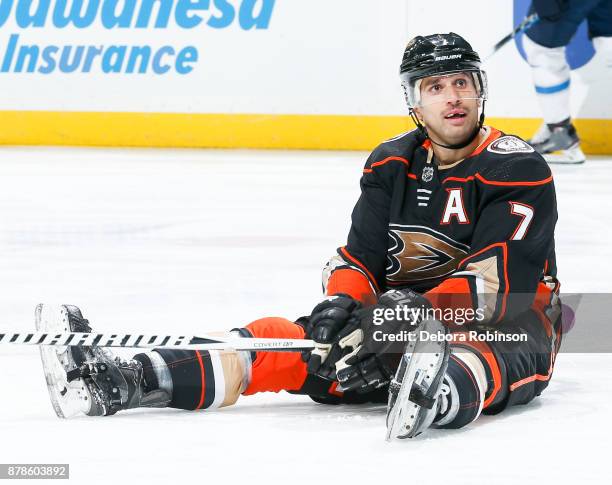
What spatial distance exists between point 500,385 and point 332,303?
1.10ft

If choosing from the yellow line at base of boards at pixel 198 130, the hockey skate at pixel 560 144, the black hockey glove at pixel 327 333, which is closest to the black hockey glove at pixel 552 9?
the hockey skate at pixel 560 144

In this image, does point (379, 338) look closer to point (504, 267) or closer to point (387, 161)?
point (504, 267)

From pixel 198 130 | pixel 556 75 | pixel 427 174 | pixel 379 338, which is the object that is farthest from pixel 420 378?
Result: pixel 198 130

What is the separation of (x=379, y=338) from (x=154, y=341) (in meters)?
0.43

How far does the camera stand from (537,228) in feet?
7.45

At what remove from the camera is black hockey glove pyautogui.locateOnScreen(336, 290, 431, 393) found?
6.88 feet

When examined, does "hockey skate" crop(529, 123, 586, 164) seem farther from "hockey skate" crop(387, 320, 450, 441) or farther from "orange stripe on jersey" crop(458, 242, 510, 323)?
"hockey skate" crop(387, 320, 450, 441)

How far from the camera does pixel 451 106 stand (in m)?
2.40

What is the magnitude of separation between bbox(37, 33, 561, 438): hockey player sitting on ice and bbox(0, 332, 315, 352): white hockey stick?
23 millimetres

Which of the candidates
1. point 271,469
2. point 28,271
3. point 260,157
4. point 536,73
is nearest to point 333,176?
point 260,157

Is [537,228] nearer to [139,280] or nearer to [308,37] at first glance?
[139,280]

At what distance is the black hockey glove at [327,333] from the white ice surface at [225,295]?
0.35ft

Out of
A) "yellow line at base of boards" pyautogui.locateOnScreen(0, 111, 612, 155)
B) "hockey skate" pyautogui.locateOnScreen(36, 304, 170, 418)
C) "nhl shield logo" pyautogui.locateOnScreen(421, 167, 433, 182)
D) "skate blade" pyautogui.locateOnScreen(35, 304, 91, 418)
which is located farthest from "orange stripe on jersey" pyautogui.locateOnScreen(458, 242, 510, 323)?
"yellow line at base of boards" pyautogui.locateOnScreen(0, 111, 612, 155)

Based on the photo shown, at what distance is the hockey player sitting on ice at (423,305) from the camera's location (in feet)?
6.95
